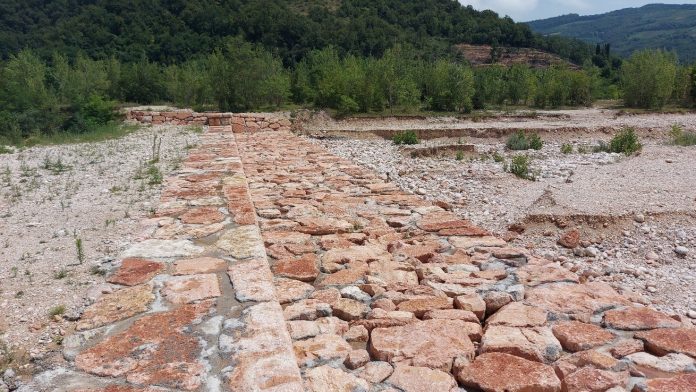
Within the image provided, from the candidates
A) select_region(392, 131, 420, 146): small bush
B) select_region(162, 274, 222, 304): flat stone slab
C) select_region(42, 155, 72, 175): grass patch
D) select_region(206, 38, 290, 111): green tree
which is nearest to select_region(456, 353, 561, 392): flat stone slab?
select_region(162, 274, 222, 304): flat stone slab

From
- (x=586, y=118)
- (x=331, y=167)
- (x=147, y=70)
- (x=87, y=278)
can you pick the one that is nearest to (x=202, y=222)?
(x=87, y=278)

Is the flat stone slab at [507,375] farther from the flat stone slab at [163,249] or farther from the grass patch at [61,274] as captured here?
the grass patch at [61,274]

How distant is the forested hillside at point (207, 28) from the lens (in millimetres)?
46031

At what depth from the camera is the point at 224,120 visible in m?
14.7

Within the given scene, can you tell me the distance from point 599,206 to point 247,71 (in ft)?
50.5

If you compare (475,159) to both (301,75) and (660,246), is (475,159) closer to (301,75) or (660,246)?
(660,246)

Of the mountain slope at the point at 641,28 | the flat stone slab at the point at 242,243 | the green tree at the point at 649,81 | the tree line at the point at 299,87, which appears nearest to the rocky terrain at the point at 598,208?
the flat stone slab at the point at 242,243

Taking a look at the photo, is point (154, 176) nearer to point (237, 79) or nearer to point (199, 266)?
point (199, 266)

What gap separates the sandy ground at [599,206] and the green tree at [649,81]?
17938 millimetres

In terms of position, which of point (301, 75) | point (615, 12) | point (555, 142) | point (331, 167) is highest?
point (615, 12)

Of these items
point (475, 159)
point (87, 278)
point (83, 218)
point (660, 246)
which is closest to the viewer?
point (87, 278)

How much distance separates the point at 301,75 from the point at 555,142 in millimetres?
15197

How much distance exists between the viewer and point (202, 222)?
3.66m

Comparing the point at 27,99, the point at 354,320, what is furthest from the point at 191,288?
the point at 27,99
